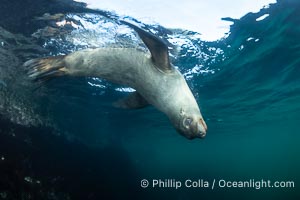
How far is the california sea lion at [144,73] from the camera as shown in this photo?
394cm

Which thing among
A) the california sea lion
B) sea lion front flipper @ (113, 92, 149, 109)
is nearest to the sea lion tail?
the california sea lion

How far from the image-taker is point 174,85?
4.41m

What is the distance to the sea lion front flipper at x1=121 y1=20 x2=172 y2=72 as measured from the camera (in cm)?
411

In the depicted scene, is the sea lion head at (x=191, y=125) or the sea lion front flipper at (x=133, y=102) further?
the sea lion front flipper at (x=133, y=102)

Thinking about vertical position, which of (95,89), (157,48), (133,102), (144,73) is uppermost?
(157,48)

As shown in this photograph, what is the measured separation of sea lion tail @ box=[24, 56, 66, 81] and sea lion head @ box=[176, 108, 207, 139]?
2407 millimetres

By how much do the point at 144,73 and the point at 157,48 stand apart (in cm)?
47

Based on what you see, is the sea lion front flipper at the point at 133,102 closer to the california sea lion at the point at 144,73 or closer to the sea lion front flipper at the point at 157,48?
the california sea lion at the point at 144,73

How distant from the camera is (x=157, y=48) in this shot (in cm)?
430

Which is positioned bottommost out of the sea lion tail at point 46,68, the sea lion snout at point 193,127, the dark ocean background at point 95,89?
the dark ocean background at point 95,89

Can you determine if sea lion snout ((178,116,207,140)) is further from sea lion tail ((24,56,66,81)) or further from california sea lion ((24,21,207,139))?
sea lion tail ((24,56,66,81))

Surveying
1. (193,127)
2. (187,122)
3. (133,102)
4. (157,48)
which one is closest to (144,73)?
(157,48)

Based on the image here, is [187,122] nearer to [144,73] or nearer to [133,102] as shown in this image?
[144,73]

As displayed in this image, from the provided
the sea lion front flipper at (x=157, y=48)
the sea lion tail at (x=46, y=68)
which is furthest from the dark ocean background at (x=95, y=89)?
the sea lion front flipper at (x=157, y=48)
